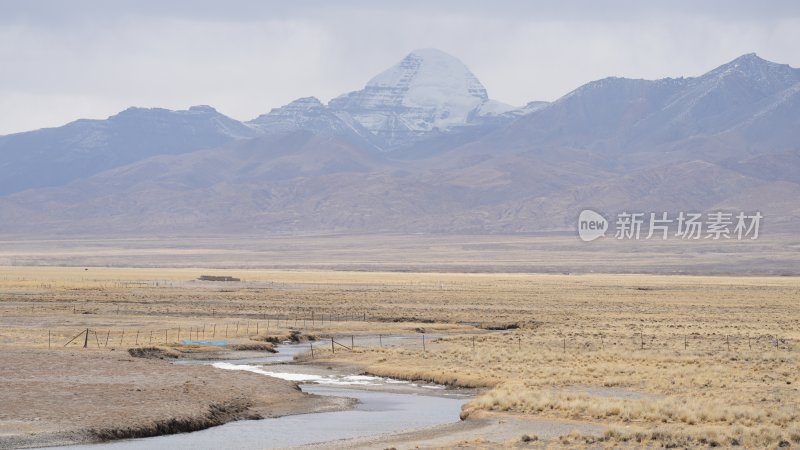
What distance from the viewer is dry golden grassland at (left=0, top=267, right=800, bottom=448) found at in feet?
108

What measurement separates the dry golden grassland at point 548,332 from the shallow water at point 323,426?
5.41 ft

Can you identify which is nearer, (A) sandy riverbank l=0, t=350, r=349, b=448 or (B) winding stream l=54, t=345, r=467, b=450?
(A) sandy riverbank l=0, t=350, r=349, b=448

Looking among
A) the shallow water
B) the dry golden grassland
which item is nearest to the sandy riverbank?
the shallow water

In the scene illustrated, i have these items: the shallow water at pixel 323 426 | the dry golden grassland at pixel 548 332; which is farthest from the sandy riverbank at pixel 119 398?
the dry golden grassland at pixel 548 332

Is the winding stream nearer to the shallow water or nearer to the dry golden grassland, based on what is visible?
the shallow water

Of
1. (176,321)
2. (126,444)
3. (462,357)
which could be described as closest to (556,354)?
Result: (462,357)

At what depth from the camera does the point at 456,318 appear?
246ft

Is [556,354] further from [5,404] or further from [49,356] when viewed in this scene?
[5,404]

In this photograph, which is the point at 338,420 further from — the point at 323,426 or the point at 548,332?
the point at 548,332

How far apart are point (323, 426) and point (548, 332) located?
1152 inches

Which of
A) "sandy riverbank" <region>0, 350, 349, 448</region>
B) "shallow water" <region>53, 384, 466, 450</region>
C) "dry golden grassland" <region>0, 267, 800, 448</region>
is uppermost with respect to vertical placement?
"dry golden grassland" <region>0, 267, 800, 448</region>

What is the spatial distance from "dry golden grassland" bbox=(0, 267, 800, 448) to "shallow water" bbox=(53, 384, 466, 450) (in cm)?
165

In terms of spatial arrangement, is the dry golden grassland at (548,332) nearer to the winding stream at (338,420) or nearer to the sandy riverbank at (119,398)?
the winding stream at (338,420)

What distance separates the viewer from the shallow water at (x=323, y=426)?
30.5 meters
